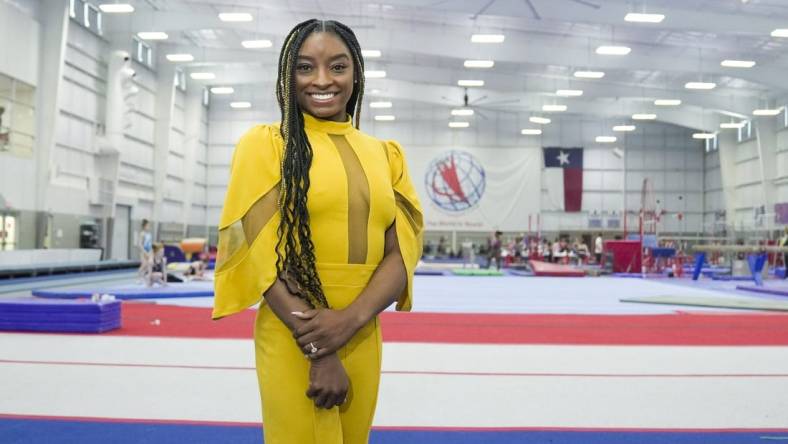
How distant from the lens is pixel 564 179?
1442 inches

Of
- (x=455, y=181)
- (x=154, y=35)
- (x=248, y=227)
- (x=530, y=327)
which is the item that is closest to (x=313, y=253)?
(x=248, y=227)

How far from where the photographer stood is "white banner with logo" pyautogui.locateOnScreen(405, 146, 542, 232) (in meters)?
35.1

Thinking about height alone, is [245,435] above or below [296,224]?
below

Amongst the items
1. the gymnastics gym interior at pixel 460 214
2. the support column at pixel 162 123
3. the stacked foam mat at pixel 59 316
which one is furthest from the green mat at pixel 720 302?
the support column at pixel 162 123

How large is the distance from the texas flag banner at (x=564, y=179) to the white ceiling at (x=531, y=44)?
3655mm

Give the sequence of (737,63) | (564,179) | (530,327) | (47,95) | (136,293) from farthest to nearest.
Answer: (564,179) → (737,63) → (47,95) → (136,293) → (530,327)

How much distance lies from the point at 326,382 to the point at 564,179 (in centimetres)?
3653

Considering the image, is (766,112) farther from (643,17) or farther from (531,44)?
(643,17)

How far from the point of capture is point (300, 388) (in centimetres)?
154

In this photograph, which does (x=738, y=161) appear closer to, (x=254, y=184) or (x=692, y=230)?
(x=692, y=230)

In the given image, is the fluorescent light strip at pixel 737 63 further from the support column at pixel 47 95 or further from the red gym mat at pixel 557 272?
the support column at pixel 47 95

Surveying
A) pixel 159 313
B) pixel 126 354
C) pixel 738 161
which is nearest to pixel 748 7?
pixel 738 161

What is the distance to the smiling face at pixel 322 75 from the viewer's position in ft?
5.59

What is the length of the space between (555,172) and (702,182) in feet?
29.1
